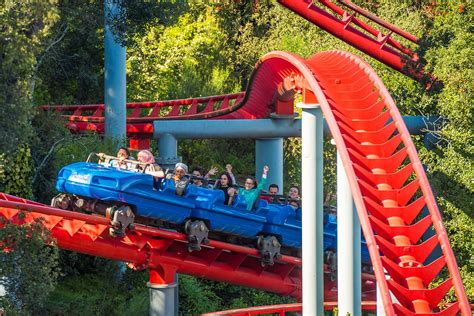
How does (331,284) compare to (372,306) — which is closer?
(372,306)

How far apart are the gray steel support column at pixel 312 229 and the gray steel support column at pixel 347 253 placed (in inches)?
11.5

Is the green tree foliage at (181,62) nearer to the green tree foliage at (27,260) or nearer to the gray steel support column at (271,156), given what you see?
the gray steel support column at (271,156)

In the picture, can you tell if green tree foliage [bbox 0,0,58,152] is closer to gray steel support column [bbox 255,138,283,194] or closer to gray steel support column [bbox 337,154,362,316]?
gray steel support column [bbox 337,154,362,316]

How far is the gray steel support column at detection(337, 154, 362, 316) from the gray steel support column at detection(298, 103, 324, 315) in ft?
0.96

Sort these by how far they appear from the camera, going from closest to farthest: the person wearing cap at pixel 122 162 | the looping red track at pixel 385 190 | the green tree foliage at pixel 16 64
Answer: the green tree foliage at pixel 16 64
the looping red track at pixel 385 190
the person wearing cap at pixel 122 162

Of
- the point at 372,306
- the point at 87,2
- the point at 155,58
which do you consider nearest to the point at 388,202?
the point at 372,306

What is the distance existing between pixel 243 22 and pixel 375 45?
958cm

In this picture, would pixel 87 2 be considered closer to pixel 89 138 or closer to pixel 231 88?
pixel 89 138

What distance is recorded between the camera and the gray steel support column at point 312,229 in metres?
13.7

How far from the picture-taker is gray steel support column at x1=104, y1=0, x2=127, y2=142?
73.5 feet

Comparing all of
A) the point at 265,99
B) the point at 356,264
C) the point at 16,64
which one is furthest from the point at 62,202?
the point at 265,99

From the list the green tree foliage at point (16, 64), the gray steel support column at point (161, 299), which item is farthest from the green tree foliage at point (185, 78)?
the gray steel support column at point (161, 299)

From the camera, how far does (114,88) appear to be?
74.4ft

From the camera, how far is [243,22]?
3312cm
